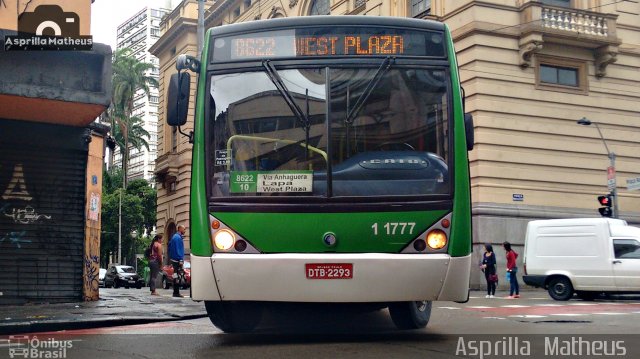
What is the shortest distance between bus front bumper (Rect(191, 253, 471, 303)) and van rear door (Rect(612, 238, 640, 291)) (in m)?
12.4

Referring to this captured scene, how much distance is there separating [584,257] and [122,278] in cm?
2623

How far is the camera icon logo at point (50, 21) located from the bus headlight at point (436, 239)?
9950 millimetres

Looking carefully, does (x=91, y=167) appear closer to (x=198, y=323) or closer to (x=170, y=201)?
(x=198, y=323)

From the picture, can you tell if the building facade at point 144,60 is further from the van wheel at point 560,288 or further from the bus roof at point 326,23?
the bus roof at point 326,23

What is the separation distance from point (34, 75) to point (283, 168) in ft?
24.0

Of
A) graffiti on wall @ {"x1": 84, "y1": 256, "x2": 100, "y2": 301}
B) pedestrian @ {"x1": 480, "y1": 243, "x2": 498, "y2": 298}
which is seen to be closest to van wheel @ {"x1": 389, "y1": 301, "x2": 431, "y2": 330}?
graffiti on wall @ {"x1": 84, "y1": 256, "x2": 100, "y2": 301}

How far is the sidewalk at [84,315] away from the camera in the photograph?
385 inches

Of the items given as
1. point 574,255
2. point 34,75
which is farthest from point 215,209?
point 574,255

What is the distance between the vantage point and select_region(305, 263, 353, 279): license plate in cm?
698

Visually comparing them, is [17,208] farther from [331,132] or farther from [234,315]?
[331,132]

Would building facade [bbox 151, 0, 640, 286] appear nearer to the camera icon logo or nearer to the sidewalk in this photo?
the sidewalk

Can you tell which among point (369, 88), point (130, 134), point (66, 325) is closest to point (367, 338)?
point (369, 88)

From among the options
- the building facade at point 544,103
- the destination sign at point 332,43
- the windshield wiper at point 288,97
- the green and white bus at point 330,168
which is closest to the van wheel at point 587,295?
the building facade at point 544,103

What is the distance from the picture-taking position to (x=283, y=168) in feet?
23.7
